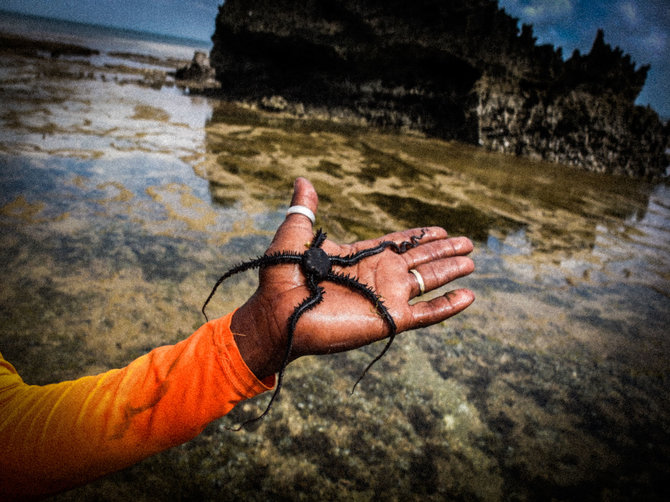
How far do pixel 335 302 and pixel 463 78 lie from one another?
15983mm

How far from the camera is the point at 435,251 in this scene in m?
2.94

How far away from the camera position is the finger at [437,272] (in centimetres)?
262

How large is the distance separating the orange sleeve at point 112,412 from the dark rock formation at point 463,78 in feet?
49.4

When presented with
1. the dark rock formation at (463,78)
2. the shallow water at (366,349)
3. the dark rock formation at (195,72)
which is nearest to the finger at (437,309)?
the shallow water at (366,349)

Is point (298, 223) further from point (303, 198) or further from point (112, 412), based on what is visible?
point (112, 412)

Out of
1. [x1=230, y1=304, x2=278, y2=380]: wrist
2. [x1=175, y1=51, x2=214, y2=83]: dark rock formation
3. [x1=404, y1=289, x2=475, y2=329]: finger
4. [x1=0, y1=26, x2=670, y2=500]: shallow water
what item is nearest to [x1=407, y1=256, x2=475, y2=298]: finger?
[x1=404, y1=289, x2=475, y2=329]: finger

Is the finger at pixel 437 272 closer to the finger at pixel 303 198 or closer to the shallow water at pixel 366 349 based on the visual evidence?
the shallow water at pixel 366 349

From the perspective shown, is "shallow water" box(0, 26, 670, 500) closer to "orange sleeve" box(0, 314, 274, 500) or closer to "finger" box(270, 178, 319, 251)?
"orange sleeve" box(0, 314, 274, 500)

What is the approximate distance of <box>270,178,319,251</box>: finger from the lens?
2484 millimetres

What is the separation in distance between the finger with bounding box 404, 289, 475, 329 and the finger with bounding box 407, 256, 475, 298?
0.71 ft

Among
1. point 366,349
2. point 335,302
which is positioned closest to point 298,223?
point 335,302

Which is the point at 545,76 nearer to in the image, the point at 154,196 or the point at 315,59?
the point at 315,59

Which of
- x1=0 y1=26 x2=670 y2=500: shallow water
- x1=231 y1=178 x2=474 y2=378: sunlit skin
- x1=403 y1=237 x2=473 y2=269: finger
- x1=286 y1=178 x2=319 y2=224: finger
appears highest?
x1=286 y1=178 x2=319 y2=224: finger

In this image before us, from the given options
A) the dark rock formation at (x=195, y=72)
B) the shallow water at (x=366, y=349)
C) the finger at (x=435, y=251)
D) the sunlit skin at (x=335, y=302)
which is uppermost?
the dark rock formation at (x=195, y=72)
